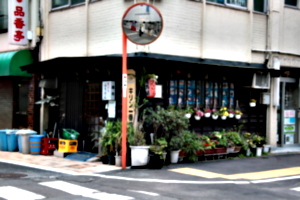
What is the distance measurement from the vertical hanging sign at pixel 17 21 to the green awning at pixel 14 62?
0.65m

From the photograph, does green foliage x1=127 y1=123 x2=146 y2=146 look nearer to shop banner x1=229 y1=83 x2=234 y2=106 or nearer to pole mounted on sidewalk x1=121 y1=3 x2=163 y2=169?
pole mounted on sidewalk x1=121 y1=3 x2=163 y2=169

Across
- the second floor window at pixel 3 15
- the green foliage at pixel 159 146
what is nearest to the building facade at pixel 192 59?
the green foliage at pixel 159 146

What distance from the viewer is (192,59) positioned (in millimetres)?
13875

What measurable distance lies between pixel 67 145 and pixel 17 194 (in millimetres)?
5700

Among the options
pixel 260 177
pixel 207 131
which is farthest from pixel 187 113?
pixel 260 177

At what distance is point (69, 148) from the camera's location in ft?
45.5

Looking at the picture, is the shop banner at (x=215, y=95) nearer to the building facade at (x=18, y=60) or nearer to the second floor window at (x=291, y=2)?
the second floor window at (x=291, y=2)

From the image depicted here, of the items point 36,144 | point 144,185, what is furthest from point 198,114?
point 36,144

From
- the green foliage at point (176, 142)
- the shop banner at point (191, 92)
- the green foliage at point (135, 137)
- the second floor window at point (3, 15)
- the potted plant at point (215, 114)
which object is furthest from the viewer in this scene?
the second floor window at point (3, 15)

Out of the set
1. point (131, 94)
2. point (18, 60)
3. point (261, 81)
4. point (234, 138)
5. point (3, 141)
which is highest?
point (18, 60)

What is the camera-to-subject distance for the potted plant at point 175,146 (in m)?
12.4

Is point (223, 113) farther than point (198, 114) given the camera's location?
Yes

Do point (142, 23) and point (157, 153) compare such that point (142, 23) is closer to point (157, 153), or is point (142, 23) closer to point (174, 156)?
point (157, 153)

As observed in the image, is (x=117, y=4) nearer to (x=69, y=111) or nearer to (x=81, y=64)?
(x=81, y=64)
